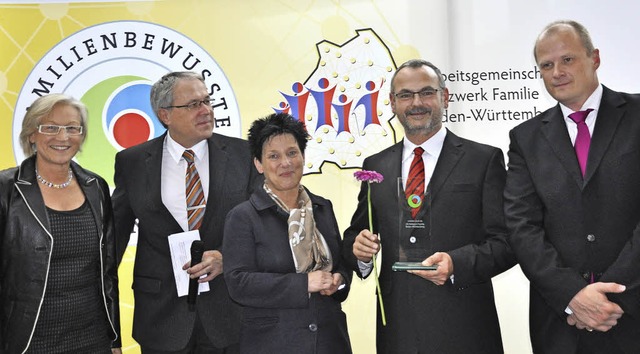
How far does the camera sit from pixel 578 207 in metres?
2.70

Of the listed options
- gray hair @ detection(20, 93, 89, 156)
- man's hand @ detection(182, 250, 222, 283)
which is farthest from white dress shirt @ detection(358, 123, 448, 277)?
gray hair @ detection(20, 93, 89, 156)

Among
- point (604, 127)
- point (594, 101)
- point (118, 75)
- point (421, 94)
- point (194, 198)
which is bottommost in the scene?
point (194, 198)

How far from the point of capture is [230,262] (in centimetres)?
288

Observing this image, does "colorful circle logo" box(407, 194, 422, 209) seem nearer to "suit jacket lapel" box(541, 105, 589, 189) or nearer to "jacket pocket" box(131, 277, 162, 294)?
"suit jacket lapel" box(541, 105, 589, 189)

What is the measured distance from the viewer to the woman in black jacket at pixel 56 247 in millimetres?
2967

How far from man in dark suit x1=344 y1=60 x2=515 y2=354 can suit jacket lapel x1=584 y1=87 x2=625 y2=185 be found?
0.43 metres

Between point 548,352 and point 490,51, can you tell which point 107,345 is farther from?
point 490,51

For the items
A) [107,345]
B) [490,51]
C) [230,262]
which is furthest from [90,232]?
[490,51]

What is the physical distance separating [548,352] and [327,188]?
2064mm

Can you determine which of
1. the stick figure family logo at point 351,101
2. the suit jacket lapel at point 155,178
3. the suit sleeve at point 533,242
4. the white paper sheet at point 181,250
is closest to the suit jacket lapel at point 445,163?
the suit sleeve at point 533,242

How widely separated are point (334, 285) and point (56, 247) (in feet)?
4.22

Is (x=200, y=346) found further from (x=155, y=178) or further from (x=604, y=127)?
(x=604, y=127)

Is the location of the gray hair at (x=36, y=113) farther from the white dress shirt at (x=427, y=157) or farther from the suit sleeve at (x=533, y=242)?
the suit sleeve at (x=533, y=242)

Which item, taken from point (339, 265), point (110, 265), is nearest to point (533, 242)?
point (339, 265)
